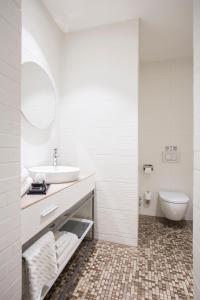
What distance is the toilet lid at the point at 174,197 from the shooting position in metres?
2.35

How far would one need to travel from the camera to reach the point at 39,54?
1.80 metres

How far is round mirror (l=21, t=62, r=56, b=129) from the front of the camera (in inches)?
64.6

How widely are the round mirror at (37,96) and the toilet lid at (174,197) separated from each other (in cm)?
185

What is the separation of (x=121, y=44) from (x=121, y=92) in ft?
1.82

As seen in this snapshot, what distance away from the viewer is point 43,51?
6.16 feet

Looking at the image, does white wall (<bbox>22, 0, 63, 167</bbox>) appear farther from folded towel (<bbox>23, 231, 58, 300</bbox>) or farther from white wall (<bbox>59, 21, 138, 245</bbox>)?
folded towel (<bbox>23, 231, 58, 300</bbox>)

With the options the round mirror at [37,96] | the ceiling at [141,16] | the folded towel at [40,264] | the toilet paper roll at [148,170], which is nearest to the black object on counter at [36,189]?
the folded towel at [40,264]

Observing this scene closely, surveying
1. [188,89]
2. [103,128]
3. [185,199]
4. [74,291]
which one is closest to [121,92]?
[103,128]

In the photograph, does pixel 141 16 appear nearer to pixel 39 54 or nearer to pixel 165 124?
pixel 39 54

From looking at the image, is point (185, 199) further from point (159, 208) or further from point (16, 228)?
point (16, 228)

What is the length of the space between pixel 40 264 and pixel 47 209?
0.97ft

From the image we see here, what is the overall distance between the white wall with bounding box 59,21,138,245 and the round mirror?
0.28 m

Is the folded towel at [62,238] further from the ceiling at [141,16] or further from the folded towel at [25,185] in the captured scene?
the ceiling at [141,16]

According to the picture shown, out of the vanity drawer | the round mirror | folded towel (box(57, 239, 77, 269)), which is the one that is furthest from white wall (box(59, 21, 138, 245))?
folded towel (box(57, 239, 77, 269))
